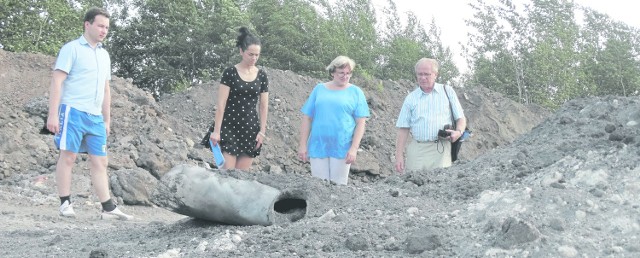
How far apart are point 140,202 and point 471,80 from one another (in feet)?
62.7

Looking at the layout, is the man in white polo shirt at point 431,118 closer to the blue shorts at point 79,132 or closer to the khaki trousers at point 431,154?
the khaki trousers at point 431,154

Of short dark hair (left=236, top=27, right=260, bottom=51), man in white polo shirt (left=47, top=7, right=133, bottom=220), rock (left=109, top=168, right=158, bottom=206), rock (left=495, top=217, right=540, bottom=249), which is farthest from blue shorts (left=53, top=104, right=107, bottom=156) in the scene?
rock (left=495, top=217, right=540, bottom=249)

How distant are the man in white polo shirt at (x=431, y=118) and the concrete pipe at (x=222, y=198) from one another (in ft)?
5.80

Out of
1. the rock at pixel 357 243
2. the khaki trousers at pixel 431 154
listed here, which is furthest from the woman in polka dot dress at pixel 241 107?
the rock at pixel 357 243

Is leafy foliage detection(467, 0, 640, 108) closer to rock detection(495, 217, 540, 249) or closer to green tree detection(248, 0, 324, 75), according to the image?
green tree detection(248, 0, 324, 75)

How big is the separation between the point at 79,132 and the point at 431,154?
2865 millimetres

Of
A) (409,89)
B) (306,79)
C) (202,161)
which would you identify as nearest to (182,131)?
(202,161)

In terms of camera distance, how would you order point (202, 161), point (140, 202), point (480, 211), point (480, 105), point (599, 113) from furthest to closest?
point (480, 105) → point (202, 161) → point (140, 202) → point (599, 113) → point (480, 211)

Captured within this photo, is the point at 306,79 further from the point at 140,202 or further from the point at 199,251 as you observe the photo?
the point at 199,251

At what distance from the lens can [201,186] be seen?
5.17 m

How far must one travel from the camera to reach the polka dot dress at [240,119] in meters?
6.80

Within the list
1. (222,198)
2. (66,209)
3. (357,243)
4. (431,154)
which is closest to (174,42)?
(66,209)

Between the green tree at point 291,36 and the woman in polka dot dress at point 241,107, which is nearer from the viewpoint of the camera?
the woman in polka dot dress at point 241,107

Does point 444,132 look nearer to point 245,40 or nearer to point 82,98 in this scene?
point 245,40
